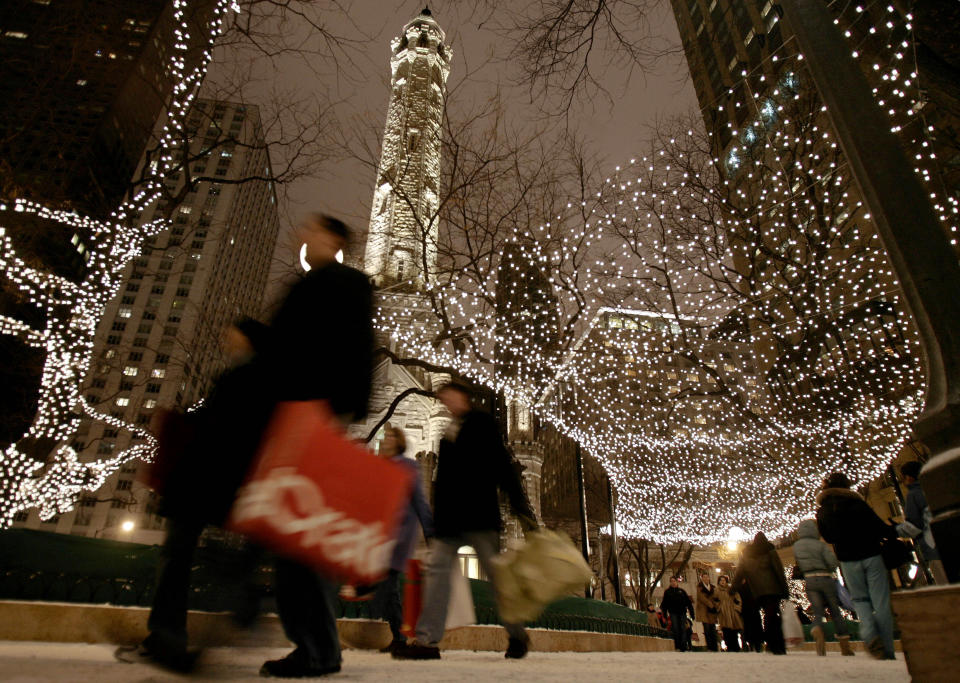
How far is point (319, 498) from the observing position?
1768 millimetres

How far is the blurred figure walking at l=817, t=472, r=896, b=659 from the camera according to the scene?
494 cm

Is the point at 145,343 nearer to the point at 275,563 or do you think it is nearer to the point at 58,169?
the point at 58,169

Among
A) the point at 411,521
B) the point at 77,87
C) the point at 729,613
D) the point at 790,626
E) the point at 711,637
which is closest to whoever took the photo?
the point at 411,521

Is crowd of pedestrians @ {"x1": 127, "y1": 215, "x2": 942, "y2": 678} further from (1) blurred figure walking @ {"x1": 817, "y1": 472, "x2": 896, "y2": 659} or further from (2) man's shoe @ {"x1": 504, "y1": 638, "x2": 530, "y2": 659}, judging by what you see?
(1) blurred figure walking @ {"x1": 817, "y1": 472, "x2": 896, "y2": 659}

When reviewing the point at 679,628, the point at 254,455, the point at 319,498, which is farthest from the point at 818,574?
the point at 254,455

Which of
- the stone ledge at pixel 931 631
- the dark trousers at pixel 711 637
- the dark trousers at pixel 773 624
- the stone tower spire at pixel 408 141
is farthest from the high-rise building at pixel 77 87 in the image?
the stone tower spire at pixel 408 141

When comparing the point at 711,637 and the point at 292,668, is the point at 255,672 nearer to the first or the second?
the point at 292,668

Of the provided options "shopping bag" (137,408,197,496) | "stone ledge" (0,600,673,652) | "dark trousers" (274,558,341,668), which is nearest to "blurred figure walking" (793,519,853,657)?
"stone ledge" (0,600,673,652)

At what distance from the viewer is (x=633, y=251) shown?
44.8 feet

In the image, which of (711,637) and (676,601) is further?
(676,601)

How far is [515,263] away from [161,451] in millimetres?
12785

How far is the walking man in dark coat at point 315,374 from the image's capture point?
78.5 inches

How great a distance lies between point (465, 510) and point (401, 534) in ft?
1.58

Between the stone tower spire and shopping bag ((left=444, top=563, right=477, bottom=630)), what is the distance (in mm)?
27713
